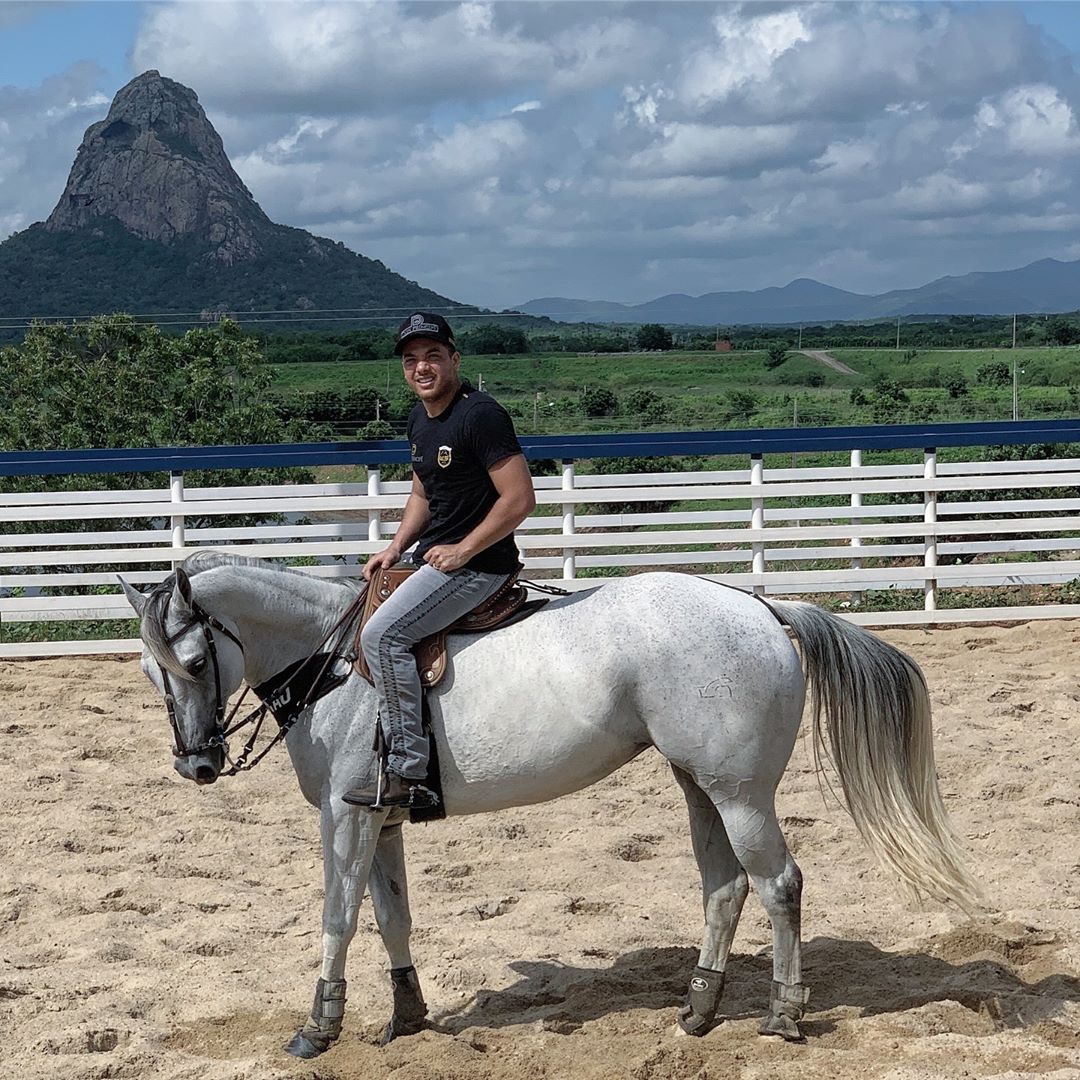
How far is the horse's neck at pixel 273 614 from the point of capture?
3.96 meters

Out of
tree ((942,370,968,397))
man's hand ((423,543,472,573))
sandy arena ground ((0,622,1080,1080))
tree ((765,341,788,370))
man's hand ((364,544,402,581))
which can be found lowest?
sandy arena ground ((0,622,1080,1080))

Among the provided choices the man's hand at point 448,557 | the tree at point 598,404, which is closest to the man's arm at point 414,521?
the man's hand at point 448,557

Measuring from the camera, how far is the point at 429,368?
12.9 feet

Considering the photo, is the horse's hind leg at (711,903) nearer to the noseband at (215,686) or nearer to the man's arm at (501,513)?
the man's arm at (501,513)

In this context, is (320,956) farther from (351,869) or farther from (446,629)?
(446,629)

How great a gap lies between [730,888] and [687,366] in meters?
52.3

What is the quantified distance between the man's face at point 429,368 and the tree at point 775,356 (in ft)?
177

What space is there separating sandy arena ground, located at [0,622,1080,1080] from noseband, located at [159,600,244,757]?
0.91 meters

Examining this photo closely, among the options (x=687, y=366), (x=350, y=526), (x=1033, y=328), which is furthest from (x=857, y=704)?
(x=1033, y=328)

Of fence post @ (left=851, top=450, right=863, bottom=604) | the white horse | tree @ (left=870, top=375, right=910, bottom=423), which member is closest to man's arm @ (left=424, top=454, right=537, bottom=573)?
the white horse

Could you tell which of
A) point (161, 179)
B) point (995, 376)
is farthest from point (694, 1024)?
point (161, 179)

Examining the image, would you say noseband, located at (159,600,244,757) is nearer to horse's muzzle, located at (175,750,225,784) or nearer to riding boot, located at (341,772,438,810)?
horse's muzzle, located at (175,750,225,784)

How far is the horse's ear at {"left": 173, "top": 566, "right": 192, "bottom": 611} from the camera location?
3.75m

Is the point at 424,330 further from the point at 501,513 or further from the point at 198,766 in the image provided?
the point at 198,766
